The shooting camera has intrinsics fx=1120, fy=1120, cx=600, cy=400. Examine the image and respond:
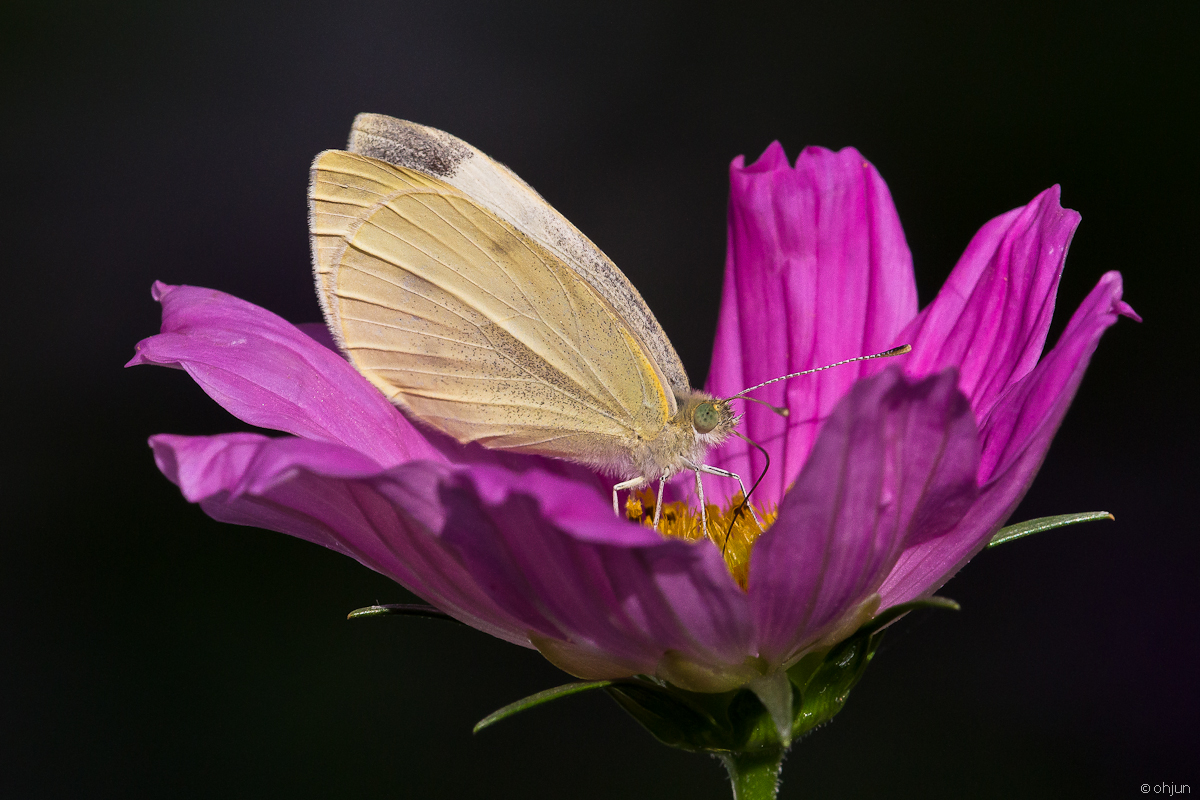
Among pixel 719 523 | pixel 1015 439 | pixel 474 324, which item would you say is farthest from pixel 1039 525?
pixel 474 324

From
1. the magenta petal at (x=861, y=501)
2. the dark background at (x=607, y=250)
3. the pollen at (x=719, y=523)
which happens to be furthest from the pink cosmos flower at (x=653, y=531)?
the dark background at (x=607, y=250)

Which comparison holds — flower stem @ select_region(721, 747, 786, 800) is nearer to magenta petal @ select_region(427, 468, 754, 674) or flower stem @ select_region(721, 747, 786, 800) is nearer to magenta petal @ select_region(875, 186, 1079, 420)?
magenta petal @ select_region(427, 468, 754, 674)

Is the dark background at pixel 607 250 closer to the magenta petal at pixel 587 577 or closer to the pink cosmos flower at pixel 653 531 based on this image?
the pink cosmos flower at pixel 653 531

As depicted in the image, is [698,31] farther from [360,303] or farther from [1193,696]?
[360,303]

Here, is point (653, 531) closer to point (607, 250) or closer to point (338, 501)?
point (338, 501)

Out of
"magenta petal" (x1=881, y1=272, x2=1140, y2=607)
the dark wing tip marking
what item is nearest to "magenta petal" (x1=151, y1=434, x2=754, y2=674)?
"magenta petal" (x1=881, y1=272, x2=1140, y2=607)

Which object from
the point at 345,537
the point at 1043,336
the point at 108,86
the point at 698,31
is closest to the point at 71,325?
the point at 108,86
